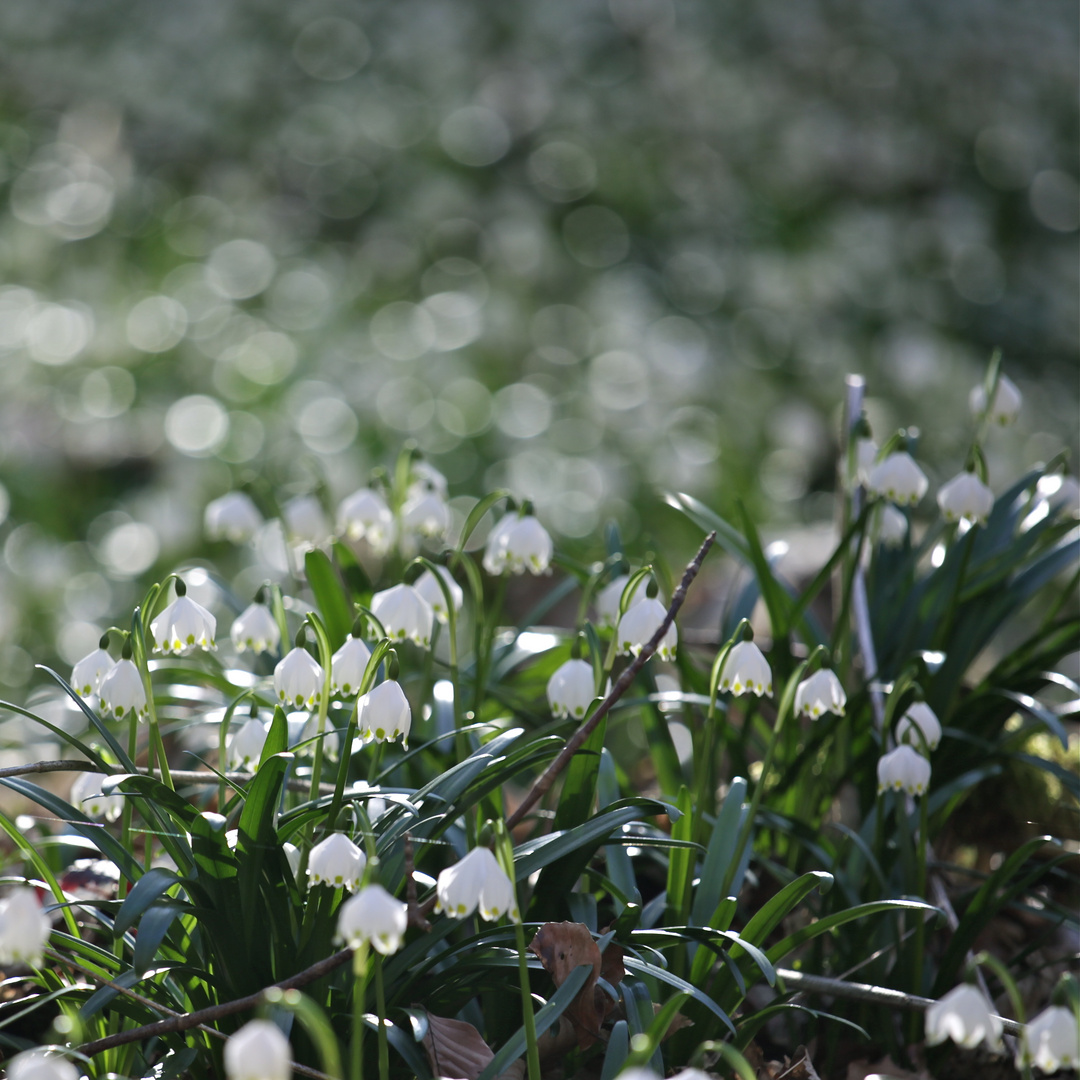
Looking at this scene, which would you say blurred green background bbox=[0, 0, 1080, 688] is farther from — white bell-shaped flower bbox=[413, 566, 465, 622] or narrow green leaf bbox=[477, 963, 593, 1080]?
narrow green leaf bbox=[477, 963, 593, 1080]

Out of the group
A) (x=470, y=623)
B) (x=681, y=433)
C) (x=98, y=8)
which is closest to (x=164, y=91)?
(x=98, y=8)

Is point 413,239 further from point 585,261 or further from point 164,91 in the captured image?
point 164,91

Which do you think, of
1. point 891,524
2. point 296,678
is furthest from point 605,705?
point 891,524

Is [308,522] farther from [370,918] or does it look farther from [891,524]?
[370,918]

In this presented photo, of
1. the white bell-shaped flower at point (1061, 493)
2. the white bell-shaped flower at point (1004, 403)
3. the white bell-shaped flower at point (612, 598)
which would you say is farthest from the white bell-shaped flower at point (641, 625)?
the white bell-shaped flower at point (1061, 493)

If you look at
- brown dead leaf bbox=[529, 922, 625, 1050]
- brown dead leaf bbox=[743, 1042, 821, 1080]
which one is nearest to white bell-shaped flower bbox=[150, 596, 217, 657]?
brown dead leaf bbox=[529, 922, 625, 1050]

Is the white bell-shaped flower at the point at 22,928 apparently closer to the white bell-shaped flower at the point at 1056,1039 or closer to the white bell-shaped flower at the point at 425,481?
the white bell-shaped flower at the point at 1056,1039
